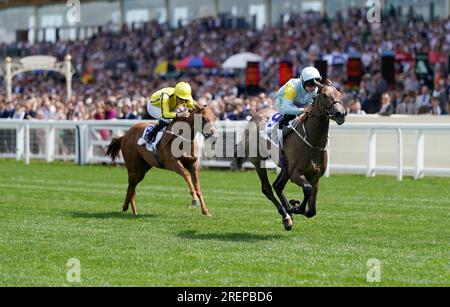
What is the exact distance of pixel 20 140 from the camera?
77.8 ft

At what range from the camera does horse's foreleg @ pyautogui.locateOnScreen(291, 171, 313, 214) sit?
10391 mm

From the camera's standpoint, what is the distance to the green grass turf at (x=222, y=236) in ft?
26.0

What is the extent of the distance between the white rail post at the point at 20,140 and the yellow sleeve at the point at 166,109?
450 inches

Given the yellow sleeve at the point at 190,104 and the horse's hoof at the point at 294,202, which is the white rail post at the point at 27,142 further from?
the horse's hoof at the point at 294,202

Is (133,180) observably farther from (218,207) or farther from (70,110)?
(70,110)

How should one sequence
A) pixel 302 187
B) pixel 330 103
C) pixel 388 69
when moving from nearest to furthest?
pixel 330 103, pixel 302 187, pixel 388 69

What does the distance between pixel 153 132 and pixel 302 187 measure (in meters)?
3.30

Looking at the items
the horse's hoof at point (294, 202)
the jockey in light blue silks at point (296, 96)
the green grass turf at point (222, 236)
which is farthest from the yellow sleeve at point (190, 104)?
the horse's hoof at point (294, 202)

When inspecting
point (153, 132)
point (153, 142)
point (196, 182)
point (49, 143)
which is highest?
point (153, 132)

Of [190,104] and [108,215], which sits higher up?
[190,104]

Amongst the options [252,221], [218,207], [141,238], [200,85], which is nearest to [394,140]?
[218,207]

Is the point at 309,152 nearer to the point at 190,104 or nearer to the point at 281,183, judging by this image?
the point at 281,183

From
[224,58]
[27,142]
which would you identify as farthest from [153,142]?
[224,58]
